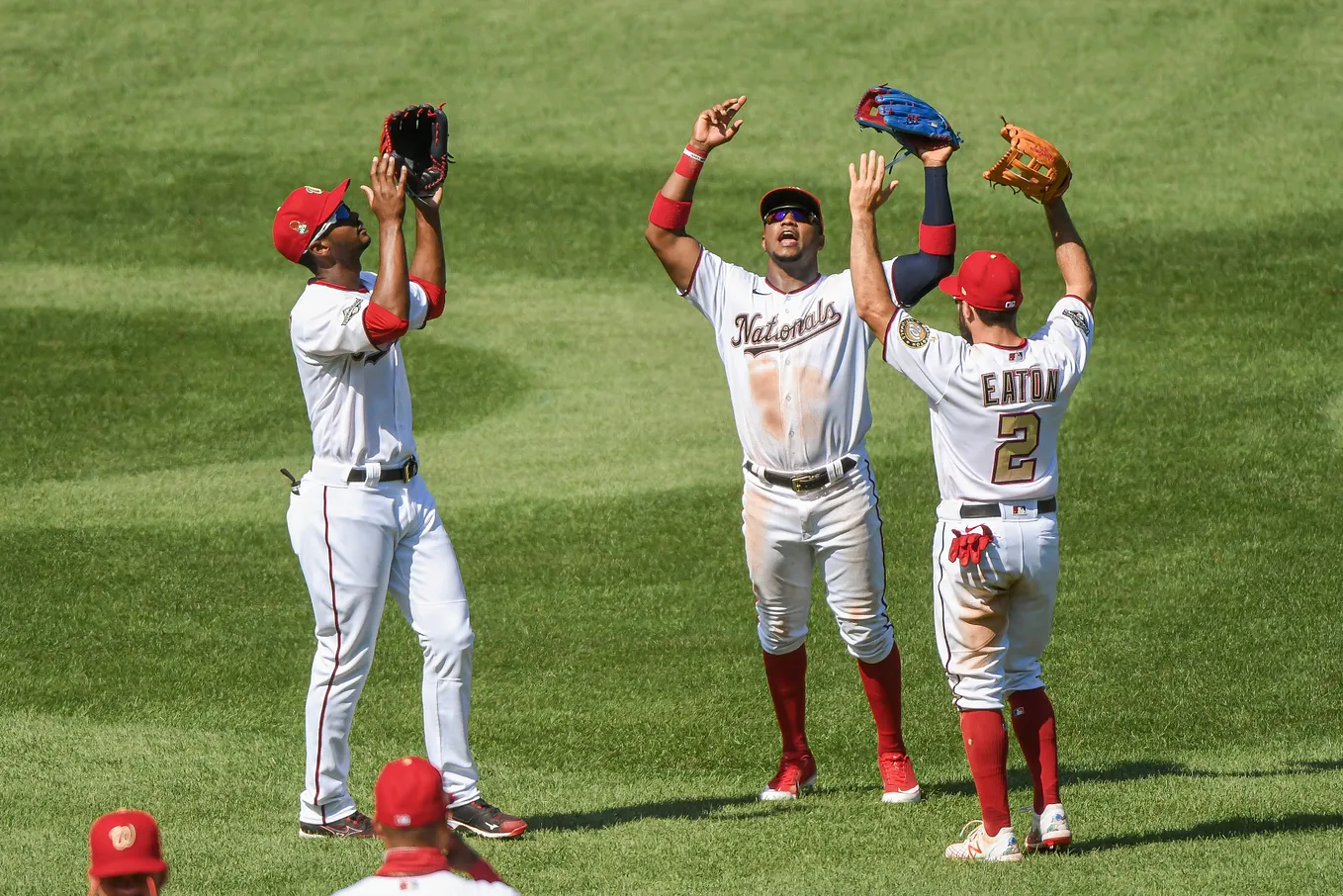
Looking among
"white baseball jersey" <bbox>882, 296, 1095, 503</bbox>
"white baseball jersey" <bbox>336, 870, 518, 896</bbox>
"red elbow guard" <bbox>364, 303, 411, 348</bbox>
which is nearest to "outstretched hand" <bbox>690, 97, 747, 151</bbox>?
"white baseball jersey" <bbox>882, 296, 1095, 503</bbox>

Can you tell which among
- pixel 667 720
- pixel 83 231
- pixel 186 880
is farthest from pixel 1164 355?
pixel 83 231

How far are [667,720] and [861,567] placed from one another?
5.92 ft

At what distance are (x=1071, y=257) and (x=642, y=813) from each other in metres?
2.87

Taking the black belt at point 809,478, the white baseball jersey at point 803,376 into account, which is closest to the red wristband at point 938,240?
the white baseball jersey at point 803,376

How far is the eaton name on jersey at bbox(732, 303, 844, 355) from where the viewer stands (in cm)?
715

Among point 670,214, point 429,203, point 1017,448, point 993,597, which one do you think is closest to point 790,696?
point 993,597

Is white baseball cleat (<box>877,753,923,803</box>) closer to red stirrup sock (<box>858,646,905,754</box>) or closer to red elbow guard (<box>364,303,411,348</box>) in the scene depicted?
red stirrup sock (<box>858,646,905,754</box>)

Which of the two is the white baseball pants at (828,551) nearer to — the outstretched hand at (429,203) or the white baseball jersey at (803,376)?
the white baseball jersey at (803,376)

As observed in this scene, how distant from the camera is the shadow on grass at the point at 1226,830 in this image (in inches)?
252

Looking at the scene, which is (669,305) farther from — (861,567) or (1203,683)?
(861,567)

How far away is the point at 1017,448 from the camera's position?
20.6 ft

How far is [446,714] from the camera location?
6.67 m

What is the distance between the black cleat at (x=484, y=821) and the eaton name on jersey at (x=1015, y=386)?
2.47 metres

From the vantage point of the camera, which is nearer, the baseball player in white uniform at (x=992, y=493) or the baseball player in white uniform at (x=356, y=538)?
the baseball player in white uniform at (x=992, y=493)
